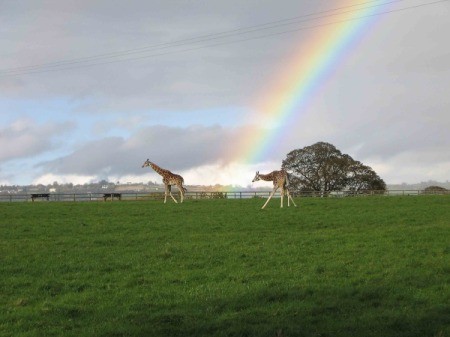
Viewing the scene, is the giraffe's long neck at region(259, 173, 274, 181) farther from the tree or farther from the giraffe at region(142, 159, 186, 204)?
the tree

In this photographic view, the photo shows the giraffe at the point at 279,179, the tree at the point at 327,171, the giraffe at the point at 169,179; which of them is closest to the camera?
the giraffe at the point at 279,179

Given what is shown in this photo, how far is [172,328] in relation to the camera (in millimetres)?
8539

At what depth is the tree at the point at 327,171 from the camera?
74.1 meters

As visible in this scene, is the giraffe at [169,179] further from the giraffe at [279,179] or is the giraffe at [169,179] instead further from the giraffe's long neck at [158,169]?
the giraffe at [279,179]

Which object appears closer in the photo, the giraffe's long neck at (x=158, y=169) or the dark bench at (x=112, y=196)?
the giraffe's long neck at (x=158, y=169)

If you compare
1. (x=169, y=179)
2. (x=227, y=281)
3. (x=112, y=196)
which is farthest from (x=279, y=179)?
(x=112, y=196)

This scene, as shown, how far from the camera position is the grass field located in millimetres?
8719

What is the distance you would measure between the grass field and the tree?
53143 mm

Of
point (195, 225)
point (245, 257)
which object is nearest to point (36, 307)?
point (245, 257)

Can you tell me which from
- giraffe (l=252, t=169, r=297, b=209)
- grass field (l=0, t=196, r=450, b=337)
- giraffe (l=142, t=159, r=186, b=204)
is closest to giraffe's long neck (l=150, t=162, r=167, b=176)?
giraffe (l=142, t=159, r=186, b=204)

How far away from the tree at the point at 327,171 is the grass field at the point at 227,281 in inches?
2092

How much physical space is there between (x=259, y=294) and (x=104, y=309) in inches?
112

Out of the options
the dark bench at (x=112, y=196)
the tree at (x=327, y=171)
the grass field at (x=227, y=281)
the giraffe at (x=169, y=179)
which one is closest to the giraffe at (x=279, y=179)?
the giraffe at (x=169, y=179)

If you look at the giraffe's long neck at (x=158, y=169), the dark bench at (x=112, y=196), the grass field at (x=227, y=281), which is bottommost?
the grass field at (x=227, y=281)
